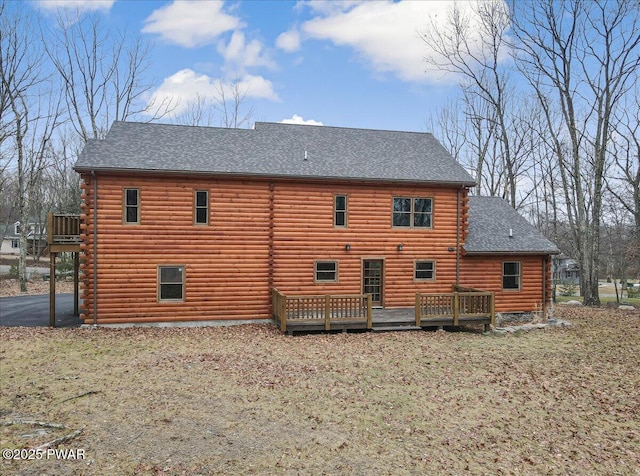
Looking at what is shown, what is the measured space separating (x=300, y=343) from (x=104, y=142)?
1086 cm

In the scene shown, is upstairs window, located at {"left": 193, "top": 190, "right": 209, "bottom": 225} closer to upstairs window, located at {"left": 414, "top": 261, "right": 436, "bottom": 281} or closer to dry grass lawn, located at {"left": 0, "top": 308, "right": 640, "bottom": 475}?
dry grass lawn, located at {"left": 0, "top": 308, "right": 640, "bottom": 475}

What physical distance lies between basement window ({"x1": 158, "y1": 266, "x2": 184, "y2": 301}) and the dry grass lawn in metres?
2.01

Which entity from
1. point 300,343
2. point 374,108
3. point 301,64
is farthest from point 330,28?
point 300,343

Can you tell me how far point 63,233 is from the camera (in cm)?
1580

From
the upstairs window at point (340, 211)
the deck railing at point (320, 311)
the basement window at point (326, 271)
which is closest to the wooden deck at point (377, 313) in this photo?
the deck railing at point (320, 311)

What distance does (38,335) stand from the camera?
13.6 meters

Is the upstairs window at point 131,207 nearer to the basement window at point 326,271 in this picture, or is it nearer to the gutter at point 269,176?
Answer: the gutter at point 269,176

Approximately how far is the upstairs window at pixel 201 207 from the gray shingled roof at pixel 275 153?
39.1 inches

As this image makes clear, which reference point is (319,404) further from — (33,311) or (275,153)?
(33,311)

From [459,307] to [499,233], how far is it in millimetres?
4712

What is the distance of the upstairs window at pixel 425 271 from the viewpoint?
704 inches

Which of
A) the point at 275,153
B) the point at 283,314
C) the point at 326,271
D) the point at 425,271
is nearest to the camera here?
the point at 283,314

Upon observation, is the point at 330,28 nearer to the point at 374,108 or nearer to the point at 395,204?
the point at 374,108

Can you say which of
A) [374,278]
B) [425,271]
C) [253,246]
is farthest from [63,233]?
[425,271]
